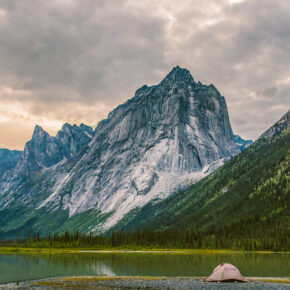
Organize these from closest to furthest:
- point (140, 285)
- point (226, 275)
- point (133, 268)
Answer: point (140, 285)
point (226, 275)
point (133, 268)

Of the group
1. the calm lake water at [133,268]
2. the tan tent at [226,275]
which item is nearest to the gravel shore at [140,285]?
the tan tent at [226,275]

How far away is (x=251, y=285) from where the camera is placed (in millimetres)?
54812

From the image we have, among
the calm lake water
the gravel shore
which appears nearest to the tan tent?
the gravel shore


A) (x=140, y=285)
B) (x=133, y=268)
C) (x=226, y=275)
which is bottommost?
(x=133, y=268)

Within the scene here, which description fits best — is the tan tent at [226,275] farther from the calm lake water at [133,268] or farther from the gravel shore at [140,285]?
the calm lake water at [133,268]

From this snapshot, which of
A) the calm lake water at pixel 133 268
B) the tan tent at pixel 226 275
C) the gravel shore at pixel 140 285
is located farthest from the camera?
the calm lake water at pixel 133 268

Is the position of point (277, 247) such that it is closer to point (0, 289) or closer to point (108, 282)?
point (108, 282)

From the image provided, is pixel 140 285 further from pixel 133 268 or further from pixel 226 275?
pixel 133 268

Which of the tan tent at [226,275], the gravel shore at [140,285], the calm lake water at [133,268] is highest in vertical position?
the tan tent at [226,275]

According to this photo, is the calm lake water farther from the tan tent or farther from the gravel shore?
the tan tent

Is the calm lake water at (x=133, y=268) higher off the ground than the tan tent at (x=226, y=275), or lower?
lower

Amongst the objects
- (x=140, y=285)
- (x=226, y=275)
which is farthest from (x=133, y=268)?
(x=140, y=285)

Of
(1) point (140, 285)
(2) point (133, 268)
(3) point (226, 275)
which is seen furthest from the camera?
(2) point (133, 268)

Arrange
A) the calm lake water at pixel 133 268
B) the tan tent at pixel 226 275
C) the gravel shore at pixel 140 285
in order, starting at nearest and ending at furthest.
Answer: the gravel shore at pixel 140 285 → the tan tent at pixel 226 275 → the calm lake water at pixel 133 268
